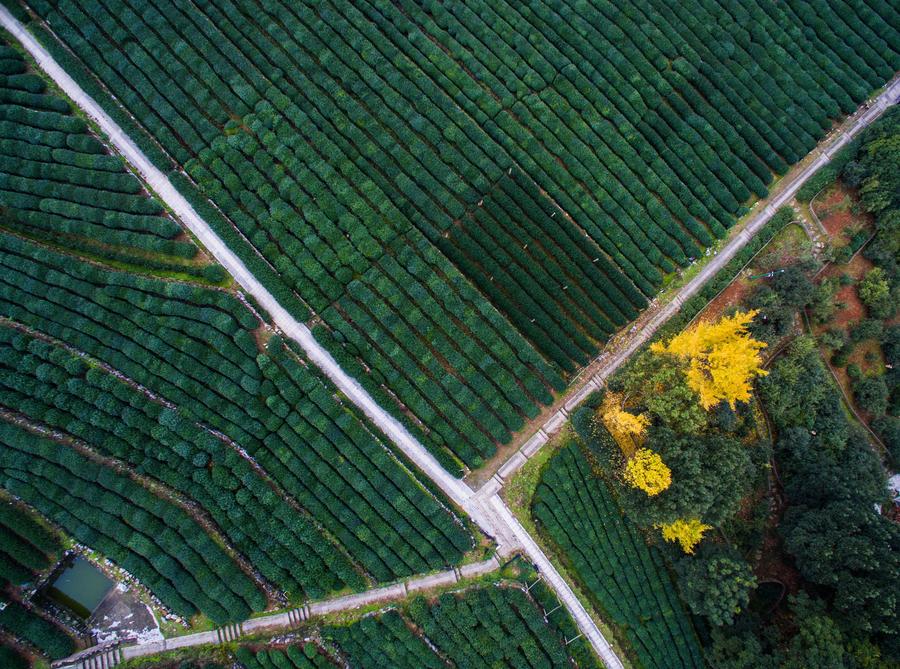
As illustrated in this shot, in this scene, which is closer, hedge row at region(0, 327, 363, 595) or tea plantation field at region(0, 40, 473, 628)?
tea plantation field at region(0, 40, 473, 628)

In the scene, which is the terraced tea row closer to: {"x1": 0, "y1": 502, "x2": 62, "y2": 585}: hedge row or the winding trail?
the winding trail

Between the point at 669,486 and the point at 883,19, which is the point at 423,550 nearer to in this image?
the point at 669,486

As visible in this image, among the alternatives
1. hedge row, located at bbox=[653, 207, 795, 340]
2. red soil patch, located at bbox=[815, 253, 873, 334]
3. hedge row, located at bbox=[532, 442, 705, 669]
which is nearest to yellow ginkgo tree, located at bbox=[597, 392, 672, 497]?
hedge row, located at bbox=[532, 442, 705, 669]

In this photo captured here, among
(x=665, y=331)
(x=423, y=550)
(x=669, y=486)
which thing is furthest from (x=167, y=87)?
(x=669, y=486)

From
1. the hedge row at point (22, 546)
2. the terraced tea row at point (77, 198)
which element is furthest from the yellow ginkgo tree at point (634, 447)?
the hedge row at point (22, 546)

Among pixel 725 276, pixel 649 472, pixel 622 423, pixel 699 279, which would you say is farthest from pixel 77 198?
pixel 725 276

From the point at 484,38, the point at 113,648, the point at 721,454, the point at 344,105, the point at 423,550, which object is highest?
the point at 484,38

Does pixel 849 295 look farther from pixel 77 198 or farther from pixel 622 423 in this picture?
pixel 77 198
